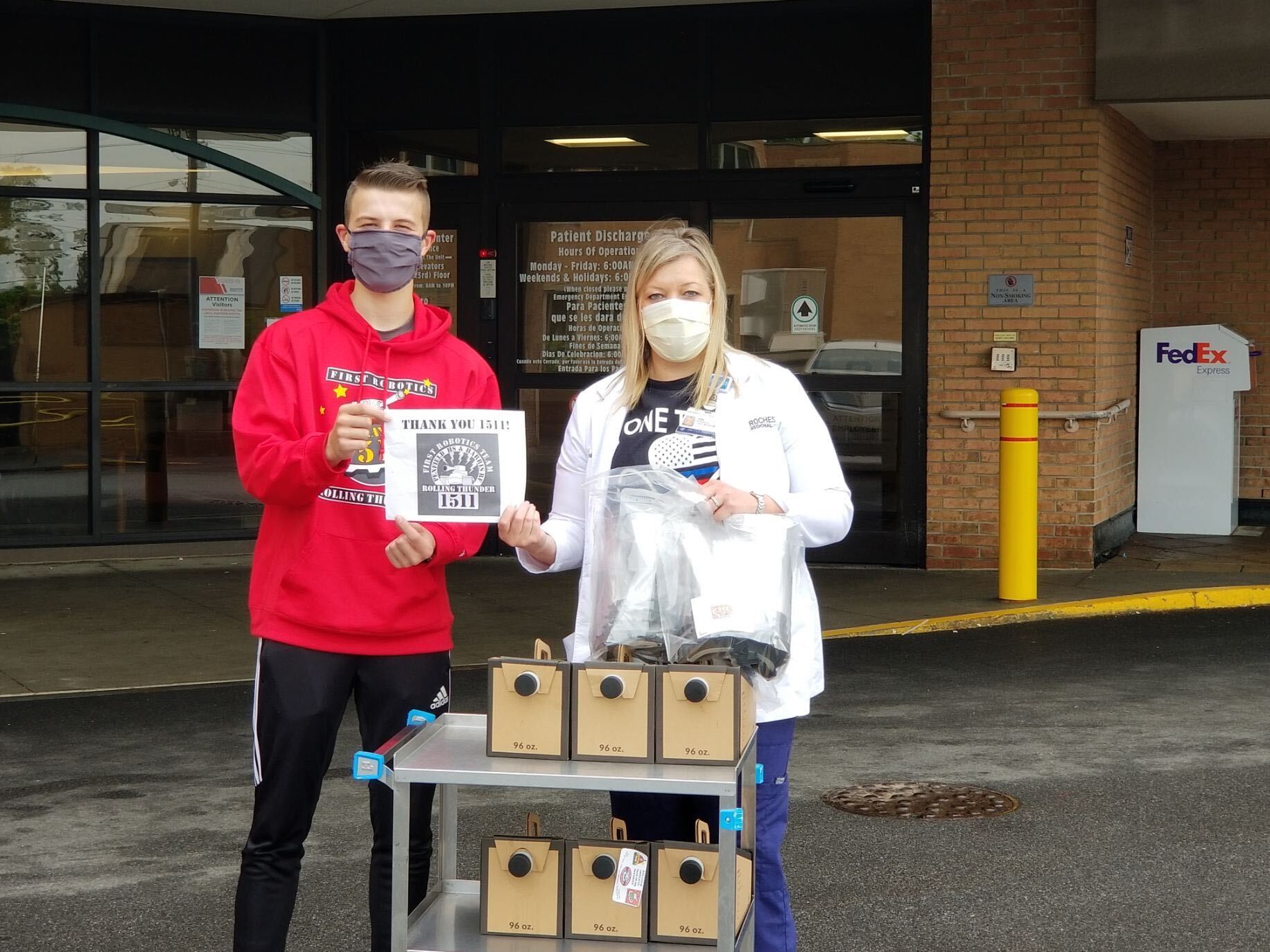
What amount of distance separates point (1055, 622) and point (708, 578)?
23.3 ft

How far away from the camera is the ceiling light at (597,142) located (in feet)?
40.2

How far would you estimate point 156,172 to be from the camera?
496 inches

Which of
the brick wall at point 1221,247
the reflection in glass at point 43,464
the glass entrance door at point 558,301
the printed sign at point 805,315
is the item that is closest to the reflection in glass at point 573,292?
the glass entrance door at point 558,301

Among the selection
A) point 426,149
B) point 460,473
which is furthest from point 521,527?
point 426,149

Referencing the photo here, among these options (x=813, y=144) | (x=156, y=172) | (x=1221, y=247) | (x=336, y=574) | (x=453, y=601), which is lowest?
(x=453, y=601)

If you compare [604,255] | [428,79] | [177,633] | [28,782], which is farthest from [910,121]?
[28,782]

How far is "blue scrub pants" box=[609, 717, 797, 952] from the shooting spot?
12.0 feet

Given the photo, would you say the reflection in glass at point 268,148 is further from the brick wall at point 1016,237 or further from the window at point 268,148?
the brick wall at point 1016,237

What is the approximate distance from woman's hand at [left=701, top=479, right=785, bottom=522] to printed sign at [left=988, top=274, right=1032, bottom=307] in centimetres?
851

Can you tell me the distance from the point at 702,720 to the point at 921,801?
127 inches

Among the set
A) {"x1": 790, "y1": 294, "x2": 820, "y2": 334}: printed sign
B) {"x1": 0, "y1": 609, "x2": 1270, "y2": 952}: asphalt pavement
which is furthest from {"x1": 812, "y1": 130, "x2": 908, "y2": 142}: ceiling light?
{"x1": 0, "y1": 609, "x2": 1270, "y2": 952}: asphalt pavement

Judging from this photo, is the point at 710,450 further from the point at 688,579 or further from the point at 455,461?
the point at 455,461

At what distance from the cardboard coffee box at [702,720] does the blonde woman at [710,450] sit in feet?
1.27

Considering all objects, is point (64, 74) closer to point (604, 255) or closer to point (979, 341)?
point (604, 255)
